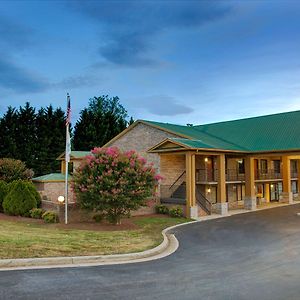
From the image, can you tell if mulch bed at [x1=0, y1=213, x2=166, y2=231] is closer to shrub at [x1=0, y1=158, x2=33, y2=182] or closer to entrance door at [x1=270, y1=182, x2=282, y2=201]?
shrub at [x1=0, y1=158, x2=33, y2=182]

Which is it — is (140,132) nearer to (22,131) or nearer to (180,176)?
(180,176)

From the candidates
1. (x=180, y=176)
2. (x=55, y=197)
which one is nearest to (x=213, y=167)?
(x=180, y=176)

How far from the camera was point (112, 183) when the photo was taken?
18.3 metres

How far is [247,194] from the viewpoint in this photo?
30.5 metres

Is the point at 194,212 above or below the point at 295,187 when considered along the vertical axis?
below

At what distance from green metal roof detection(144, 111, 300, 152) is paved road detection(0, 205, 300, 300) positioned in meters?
13.8

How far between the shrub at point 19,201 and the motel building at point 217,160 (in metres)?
4.02

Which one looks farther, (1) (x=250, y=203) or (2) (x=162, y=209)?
(1) (x=250, y=203)

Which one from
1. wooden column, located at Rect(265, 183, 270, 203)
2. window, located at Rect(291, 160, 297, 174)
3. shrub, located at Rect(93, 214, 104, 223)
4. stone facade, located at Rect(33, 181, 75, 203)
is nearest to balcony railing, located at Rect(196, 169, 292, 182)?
window, located at Rect(291, 160, 297, 174)

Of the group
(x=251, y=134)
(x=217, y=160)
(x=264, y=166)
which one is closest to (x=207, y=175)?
(x=217, y=160)

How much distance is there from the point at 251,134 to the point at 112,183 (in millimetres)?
18887

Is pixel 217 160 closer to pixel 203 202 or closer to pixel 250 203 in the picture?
pixel 203 202

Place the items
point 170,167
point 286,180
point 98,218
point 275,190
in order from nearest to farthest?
point 98,218
point 170,167
point 286,180
point 275,190

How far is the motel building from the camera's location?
87.8ft
